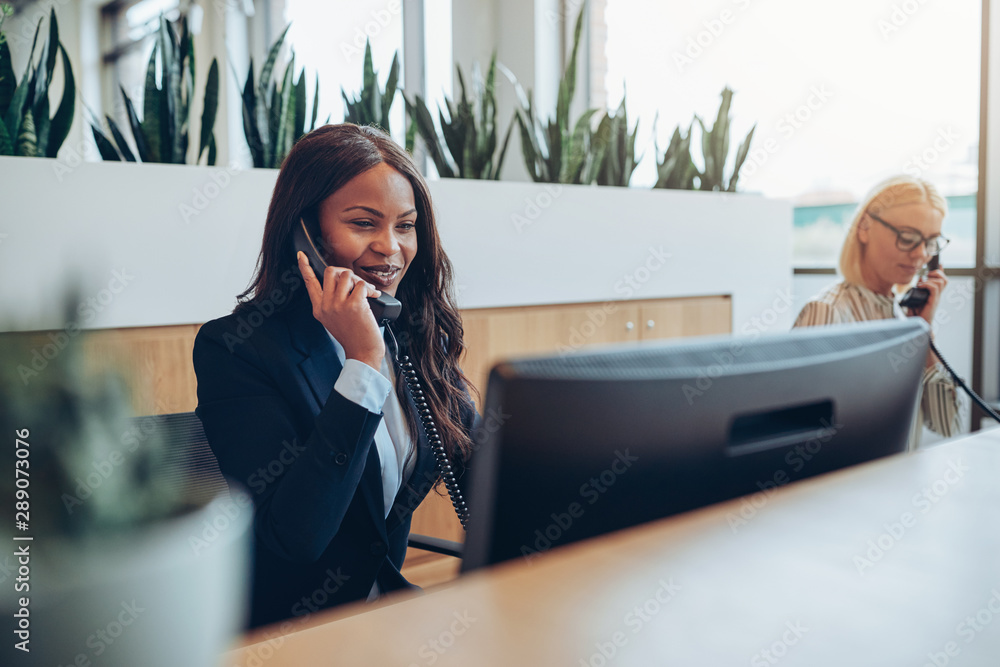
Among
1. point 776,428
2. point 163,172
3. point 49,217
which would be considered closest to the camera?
point 776,428

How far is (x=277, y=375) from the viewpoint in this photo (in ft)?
3.68

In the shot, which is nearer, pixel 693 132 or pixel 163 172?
pixel 163 172

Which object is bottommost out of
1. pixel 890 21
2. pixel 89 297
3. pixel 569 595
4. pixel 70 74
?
pixel 569 595

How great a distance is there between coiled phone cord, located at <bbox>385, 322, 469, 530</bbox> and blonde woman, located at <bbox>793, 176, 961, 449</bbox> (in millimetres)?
1110

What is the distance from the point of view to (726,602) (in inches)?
19.9

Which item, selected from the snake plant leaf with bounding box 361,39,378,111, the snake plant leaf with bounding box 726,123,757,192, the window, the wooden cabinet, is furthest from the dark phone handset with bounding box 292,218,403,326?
the window

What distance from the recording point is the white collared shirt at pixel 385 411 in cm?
105

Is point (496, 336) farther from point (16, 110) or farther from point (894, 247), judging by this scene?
point (16, 110)

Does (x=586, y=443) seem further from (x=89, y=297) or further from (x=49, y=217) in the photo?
(x=49, y=217)

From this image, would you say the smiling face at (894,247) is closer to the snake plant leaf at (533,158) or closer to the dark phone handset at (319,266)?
the snake plant leaf at (533,158)

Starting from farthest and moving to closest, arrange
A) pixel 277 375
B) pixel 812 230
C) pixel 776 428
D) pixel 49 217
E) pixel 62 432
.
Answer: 1. pixel 812 230
2. pixel 49 217
3. pixel 277 375
4. pixel 776 428
5. pixel 62 432

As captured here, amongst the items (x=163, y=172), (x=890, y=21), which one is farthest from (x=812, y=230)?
(x=163, y=172)

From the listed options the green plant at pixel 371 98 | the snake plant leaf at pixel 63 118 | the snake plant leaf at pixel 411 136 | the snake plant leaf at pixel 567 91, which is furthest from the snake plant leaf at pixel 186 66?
the snake plant leaf at pixel 567 91

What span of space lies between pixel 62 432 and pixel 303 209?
101cm
